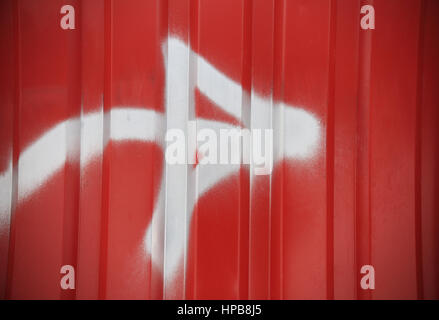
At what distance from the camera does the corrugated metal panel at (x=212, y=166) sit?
4.31ft

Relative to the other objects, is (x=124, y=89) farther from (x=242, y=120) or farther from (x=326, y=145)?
(x=326, y=145)

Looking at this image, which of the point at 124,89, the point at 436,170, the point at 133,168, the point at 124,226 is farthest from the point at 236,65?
the point at 436,170

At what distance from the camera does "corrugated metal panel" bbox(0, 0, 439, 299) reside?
1313 mm

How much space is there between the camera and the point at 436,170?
1.34m

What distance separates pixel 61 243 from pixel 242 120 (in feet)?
2.94

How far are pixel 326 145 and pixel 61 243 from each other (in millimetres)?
1158

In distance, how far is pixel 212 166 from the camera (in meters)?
1.32

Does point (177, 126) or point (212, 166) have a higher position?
point (177, 126)
